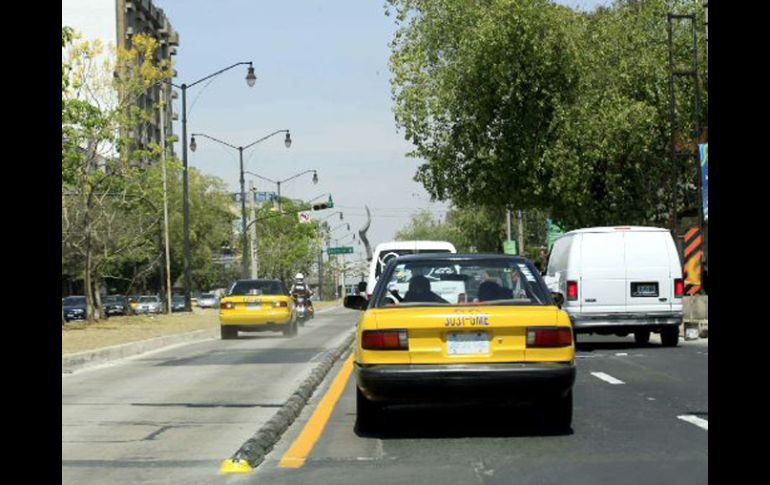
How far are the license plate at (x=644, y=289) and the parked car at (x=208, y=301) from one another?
7090cm

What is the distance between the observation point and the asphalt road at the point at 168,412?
9.61m

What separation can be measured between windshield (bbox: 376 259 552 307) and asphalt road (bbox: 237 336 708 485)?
3.94 feet

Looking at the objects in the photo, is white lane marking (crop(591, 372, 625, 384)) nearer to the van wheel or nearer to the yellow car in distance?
the van wheel

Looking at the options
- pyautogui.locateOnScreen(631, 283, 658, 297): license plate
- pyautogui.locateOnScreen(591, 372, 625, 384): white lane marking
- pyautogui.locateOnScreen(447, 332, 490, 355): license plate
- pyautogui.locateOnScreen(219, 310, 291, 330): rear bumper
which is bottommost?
pyautogui.locateOnScreen(591, 372, 625, 384): white lane marking

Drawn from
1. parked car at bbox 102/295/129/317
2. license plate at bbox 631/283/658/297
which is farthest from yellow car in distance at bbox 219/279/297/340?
parked car at bbox 102/295/129/317

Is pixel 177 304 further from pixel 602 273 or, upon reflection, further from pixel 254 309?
pixel 602 273

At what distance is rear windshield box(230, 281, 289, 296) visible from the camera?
33.1 m

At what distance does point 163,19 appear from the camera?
11681 centimetres

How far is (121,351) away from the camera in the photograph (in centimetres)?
2550

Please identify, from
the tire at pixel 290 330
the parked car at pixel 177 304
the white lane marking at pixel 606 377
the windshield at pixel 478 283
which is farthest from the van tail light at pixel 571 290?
the parked car at pixel 177 304

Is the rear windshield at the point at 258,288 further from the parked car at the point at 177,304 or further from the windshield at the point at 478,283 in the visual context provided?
the parked car at the point at 177,304

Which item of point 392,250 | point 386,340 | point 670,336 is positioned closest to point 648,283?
point 670,336

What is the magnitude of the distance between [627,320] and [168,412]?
11930mm
